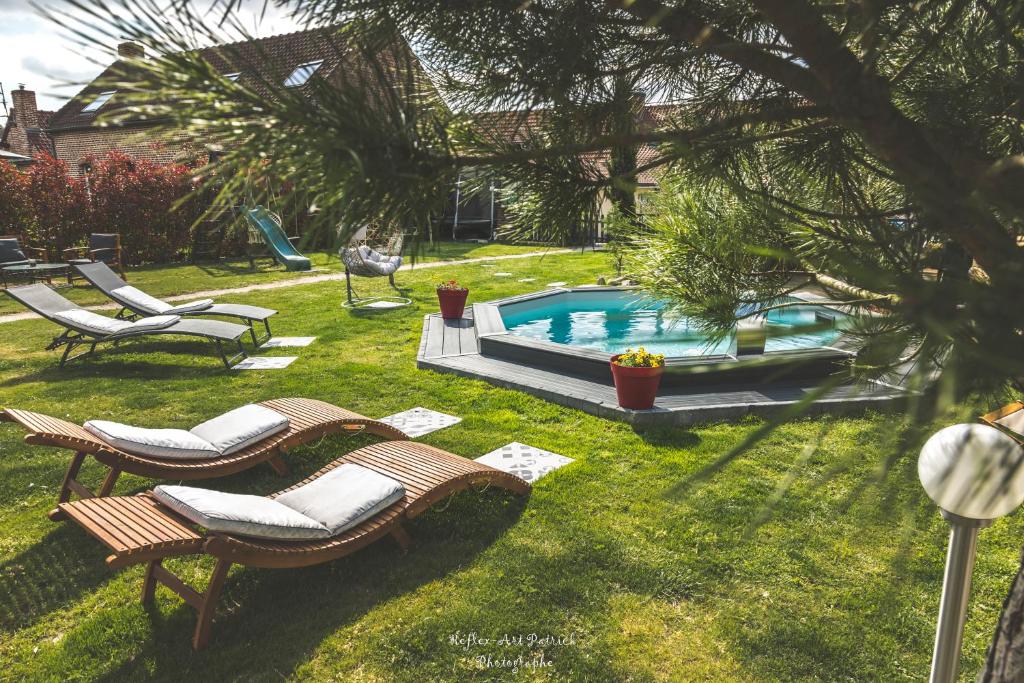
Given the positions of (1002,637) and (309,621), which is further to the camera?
(309,621)

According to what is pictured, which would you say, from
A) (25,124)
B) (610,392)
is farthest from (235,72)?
(25,124)

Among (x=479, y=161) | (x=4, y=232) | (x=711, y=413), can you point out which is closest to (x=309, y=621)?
(x=479, y=161)

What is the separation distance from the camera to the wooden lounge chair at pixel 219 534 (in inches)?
116

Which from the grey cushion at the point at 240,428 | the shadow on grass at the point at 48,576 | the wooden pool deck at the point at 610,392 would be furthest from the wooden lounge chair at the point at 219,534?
the wooden pool deck at the point at 610,392

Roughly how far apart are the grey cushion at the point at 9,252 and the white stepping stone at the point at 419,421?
35.3 ft

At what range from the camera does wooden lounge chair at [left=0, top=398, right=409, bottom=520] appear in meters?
3.94

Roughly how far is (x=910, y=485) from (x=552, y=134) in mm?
1296

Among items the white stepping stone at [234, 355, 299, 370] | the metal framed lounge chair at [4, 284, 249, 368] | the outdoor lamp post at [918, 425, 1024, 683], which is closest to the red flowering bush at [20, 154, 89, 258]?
the metal framed lounge chair at [4, 284, 249, 368]

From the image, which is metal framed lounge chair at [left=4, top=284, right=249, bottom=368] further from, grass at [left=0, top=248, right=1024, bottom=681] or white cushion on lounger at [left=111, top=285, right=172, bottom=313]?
grass at [left=0, top=248, right=1024, bottom=681]

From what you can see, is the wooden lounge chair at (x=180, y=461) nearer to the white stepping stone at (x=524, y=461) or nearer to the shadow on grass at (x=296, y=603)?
the white stepping stone at (x=524, y=461)

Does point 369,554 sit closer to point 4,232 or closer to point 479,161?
point 479,161

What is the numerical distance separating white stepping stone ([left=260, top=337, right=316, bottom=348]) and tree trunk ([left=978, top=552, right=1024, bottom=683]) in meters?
8.18

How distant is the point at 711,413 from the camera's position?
5.79 m

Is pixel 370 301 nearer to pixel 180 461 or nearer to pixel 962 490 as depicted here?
pixel 180 461
